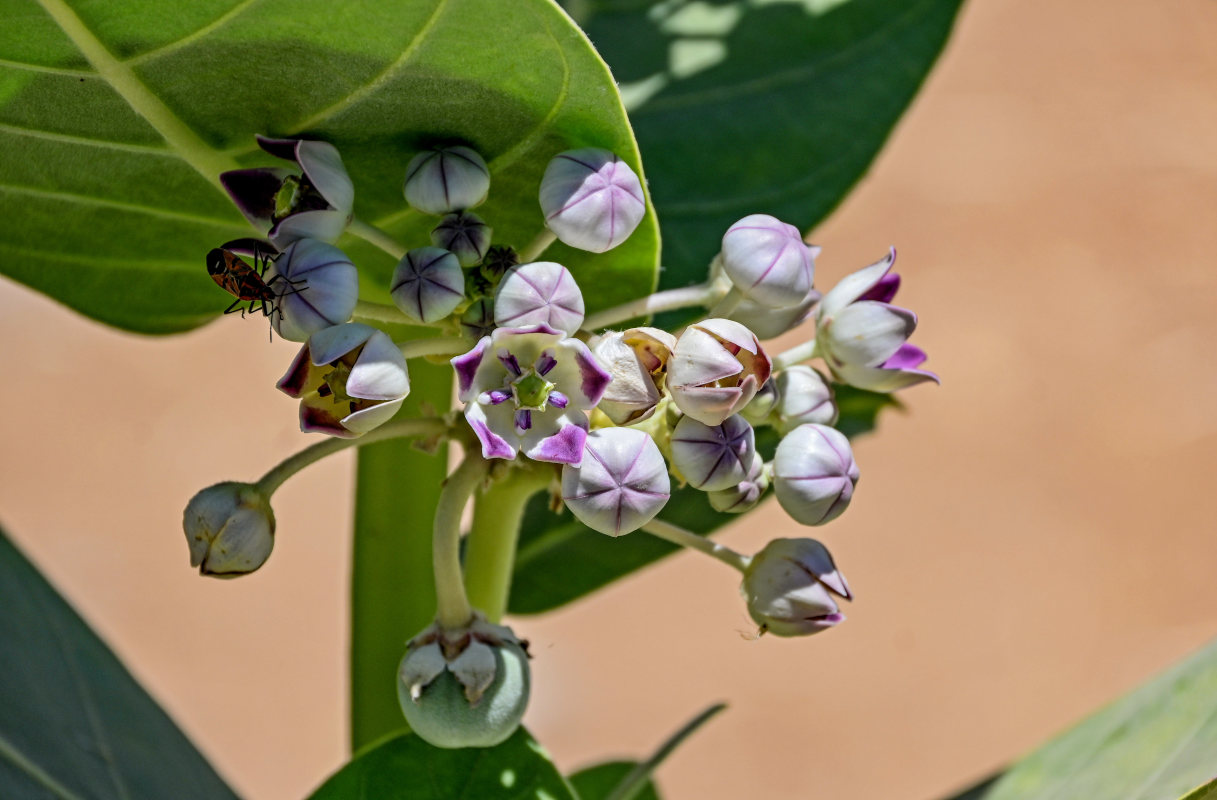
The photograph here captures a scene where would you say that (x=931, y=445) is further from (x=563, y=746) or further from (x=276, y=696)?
(x=276, y=696)

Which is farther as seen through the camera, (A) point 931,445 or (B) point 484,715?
(A) point 931,445

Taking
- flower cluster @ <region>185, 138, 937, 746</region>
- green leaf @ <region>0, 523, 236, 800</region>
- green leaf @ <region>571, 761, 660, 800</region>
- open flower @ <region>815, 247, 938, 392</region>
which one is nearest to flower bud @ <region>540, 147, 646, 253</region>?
flower cluster @ <region>185, 138, 937, 746</region>

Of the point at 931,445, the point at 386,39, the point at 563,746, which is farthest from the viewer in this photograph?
the point at 931,445

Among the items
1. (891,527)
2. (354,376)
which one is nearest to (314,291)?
(354,376)

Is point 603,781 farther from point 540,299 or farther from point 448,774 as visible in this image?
point 540,299

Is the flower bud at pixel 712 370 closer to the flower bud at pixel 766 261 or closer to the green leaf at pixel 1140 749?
the flower bud at pixel 766 261

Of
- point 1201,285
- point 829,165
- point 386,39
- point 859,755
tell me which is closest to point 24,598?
point 386,39

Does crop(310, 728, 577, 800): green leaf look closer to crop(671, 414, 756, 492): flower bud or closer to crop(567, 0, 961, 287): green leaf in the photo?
crop(671, 414, 756, 492): flower bud
